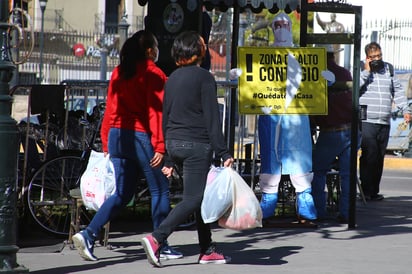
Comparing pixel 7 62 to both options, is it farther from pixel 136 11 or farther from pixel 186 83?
pixel 136 11

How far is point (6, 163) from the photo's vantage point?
23.5 feet

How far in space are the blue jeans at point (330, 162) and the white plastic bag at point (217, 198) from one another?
3.37m

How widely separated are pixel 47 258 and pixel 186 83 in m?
1.91

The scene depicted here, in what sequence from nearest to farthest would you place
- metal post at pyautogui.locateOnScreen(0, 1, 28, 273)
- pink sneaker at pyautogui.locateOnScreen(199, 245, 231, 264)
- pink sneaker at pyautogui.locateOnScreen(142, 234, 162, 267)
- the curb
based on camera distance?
metal post at pyautogui.locateOnScreen(0, 1, 28, 273) < pink sneaker at pyautogui.locateOnScreen(142, 234, 162, 267) < pink sneaker at pyautogui.locateOnScreen(199, 245, 231, 264) < the curb

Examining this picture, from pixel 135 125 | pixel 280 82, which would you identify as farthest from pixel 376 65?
pixel 135 125

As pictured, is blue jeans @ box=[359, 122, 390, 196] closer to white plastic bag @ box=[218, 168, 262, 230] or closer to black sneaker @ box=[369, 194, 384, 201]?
black sneaker @ box=[369, 194, 384, 201]

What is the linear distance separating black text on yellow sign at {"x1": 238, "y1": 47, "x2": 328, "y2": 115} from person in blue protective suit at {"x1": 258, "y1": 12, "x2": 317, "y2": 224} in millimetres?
129

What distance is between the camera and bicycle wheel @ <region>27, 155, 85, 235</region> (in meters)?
9.73

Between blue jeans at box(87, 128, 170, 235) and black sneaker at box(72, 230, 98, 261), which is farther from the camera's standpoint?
blue jeans at box(87, 128, 170, 235)

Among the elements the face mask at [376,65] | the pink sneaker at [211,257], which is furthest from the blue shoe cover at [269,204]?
the face mask at [376,65]

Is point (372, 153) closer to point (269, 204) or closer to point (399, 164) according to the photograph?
point (269, 204)

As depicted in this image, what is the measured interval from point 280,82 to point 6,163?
162 inches

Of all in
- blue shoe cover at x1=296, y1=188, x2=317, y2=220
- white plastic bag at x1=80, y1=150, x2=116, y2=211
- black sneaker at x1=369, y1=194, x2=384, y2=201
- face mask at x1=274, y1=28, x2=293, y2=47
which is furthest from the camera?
black sneaker at x1=369, y1=194, x2=384, y2=201

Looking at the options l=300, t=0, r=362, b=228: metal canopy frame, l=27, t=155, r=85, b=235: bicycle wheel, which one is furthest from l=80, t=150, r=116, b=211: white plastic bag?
l=300, t=0, r=362, b=228: metal canopy frame
